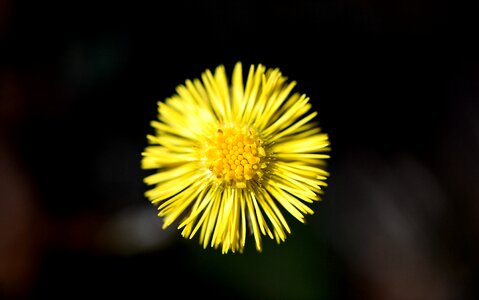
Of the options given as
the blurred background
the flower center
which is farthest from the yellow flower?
the blurred background

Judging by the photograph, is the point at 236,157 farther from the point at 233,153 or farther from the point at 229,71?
the point at 229,71

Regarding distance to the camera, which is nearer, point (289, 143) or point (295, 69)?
point (289, 143)

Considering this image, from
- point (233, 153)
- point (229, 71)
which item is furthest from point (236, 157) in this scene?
point (229, 71)

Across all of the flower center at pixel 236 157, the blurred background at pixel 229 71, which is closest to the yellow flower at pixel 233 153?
the flower center at pixel 236 157

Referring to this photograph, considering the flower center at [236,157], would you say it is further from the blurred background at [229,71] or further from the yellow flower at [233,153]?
the blurred background at [229,71]
